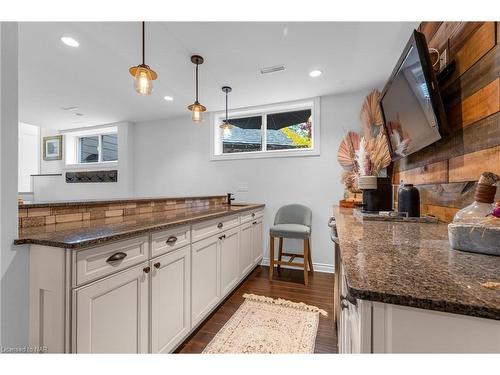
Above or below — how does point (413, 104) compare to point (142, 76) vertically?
below

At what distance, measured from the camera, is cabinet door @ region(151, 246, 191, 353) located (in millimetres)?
1292

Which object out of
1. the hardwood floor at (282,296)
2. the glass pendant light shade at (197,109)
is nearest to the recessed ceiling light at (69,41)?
the glass pendant light shade at (197,109)

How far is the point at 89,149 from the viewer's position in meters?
4.85

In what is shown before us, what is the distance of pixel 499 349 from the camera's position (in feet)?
1.37

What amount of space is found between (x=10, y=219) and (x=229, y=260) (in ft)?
5.39

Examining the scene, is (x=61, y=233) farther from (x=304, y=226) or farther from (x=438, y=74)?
(x=304, y=226)

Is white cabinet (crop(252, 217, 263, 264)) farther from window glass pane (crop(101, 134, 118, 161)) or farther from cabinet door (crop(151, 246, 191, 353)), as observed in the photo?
window glass pane (crop(101, 134, 118, 161))

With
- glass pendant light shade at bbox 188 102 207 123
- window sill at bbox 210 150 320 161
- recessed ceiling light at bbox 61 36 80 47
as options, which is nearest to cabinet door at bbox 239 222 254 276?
window sill at bbox 210 150 320 161

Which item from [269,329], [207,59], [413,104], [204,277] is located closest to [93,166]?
[207,59]

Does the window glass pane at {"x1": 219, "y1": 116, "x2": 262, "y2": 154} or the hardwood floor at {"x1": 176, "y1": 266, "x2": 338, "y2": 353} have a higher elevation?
the window glass pane at {"x1": 219, "y1": 116, "x2": 262, "y2": 154}

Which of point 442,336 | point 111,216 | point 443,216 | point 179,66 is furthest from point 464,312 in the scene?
point 179,66

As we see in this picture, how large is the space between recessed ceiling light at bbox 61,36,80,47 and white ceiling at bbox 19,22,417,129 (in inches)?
2.2

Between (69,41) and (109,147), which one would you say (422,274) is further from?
(109,147)

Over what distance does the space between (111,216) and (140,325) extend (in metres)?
0.80
